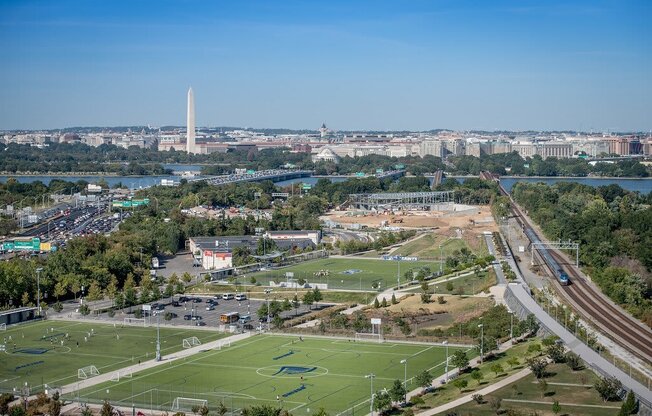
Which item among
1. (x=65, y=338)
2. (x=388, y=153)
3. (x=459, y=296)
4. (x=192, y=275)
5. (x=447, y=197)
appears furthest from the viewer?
(x=388, y=153)

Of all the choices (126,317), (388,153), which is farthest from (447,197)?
(388,153)

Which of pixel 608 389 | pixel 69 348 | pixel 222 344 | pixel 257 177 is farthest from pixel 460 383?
A: pixel 257 177

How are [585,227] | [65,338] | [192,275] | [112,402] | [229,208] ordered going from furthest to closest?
[229,208] < [585,227] < [192,275] < [65,338] < [112,402]

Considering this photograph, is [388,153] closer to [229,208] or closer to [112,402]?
[229,208]

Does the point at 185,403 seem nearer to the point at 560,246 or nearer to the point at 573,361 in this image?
the point at 573,361

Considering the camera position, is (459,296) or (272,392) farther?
(459,296)

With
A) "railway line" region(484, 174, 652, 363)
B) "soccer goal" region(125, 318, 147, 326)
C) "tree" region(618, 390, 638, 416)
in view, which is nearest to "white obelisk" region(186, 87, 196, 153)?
"railway line" region(484, 174, 652, 363)

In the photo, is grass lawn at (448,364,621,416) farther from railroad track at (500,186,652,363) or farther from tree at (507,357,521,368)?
railroad track at (500,186,652,363)
